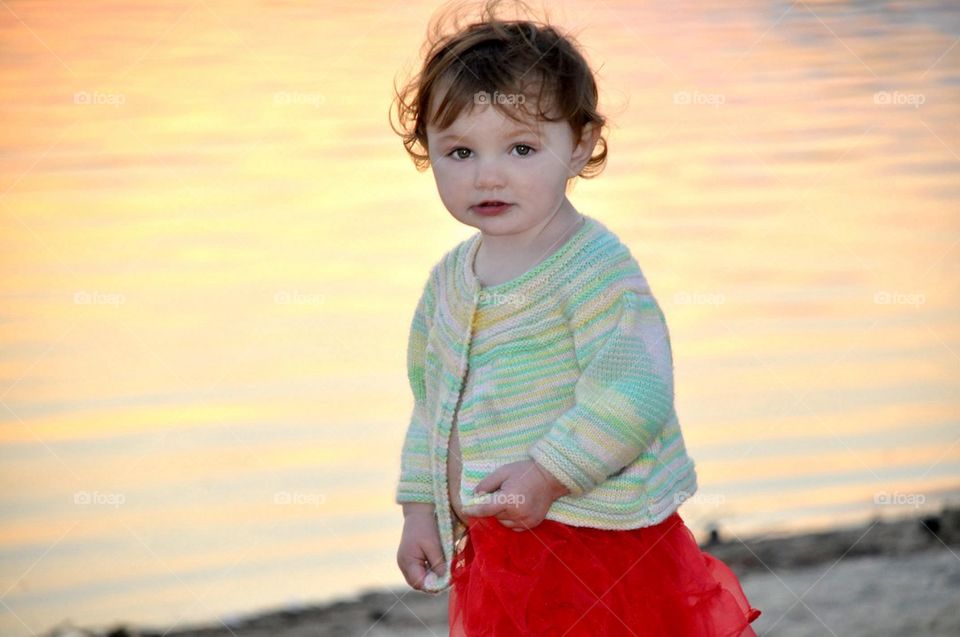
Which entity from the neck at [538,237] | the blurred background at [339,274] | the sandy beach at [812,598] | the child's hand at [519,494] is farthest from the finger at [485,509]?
the blurred background at [339,274]

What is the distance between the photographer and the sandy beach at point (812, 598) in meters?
3.43

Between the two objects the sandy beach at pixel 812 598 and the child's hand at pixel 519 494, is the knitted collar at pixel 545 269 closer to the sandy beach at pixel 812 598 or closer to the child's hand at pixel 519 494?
the child's hand at pixel 519 494

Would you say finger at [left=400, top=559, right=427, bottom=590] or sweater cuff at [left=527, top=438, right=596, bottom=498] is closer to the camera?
sweater cuff at [left=527, top=438, right=596, bottom=498]

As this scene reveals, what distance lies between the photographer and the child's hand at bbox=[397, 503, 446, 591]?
232cm

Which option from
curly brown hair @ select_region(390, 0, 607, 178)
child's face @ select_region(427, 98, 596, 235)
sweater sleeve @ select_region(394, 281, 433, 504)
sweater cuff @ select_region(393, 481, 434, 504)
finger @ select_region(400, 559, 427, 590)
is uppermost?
curly brown hair @ select_region(390, 0, 607, 178)

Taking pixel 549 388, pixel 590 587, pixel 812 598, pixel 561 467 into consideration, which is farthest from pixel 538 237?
pixel 812 598

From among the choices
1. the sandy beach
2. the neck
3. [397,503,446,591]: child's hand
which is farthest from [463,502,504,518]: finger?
the sandy beach

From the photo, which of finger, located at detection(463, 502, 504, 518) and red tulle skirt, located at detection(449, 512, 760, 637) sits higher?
finger, located at detection(463, 502, 504, 518)

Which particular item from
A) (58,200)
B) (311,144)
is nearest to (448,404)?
(58,200)

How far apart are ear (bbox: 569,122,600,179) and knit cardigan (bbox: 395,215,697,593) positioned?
0.32ft

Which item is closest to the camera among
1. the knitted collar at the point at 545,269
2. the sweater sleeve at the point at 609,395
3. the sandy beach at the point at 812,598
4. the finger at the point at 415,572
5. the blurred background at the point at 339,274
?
the sweater sleeve at the point at 609,395

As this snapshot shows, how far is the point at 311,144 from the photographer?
→ 6.57 m

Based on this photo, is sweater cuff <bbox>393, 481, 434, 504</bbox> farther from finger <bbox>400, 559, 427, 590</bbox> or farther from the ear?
the ear

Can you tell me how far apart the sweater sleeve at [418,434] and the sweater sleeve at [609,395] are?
11.9 inches
